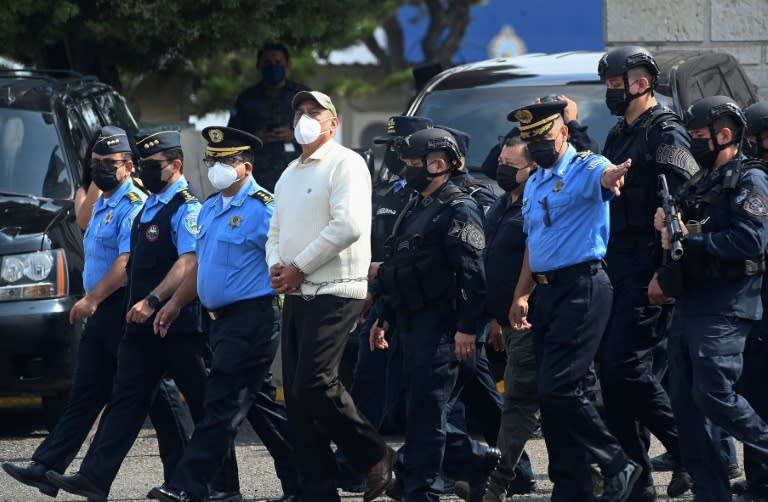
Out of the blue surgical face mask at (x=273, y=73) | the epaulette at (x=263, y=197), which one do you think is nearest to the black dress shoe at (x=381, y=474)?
the epaulette at (x=263, y=197)

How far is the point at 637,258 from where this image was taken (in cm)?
731

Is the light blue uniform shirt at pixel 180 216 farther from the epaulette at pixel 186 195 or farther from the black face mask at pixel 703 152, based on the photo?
the black face mask at pixel 703 152

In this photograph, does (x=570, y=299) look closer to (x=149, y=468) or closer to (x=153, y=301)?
(x=153, y=301)

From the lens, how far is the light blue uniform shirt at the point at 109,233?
7.99 m

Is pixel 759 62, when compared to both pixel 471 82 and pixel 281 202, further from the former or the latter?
pixel 281 202

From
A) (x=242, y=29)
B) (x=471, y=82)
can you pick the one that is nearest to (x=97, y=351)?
(x=471, y=82)

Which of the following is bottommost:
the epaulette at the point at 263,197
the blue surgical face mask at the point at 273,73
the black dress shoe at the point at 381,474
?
the black dress shoe at the point at 381,474

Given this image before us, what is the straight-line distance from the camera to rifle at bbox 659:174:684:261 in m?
6.52

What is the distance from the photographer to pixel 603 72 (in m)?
7.42

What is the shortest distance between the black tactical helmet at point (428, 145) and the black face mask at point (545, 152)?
445 mm

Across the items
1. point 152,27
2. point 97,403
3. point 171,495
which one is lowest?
point 171,495

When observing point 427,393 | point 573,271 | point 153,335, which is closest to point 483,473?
point 427,393

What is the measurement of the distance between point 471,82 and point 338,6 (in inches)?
130

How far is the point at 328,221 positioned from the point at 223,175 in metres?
0.81
